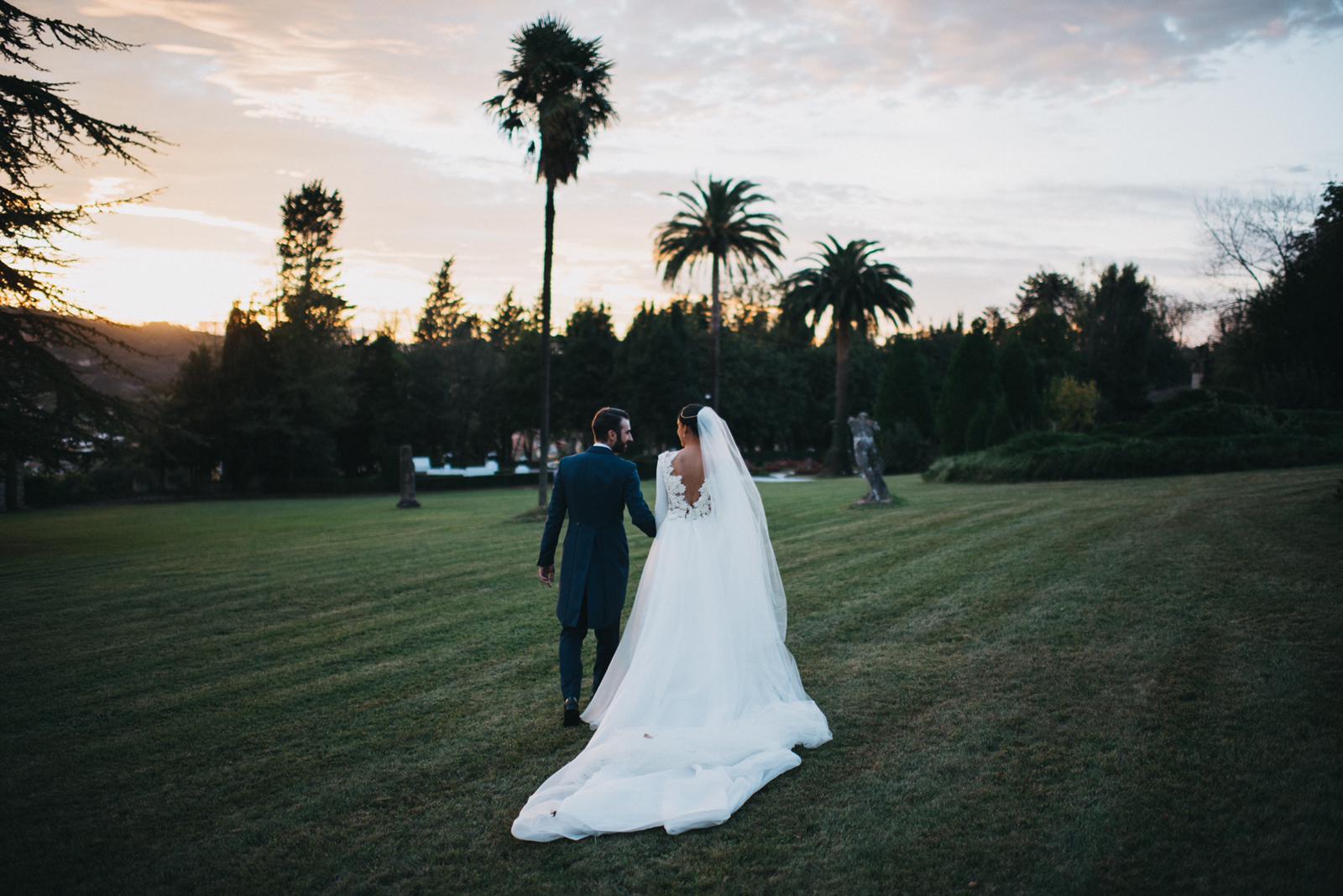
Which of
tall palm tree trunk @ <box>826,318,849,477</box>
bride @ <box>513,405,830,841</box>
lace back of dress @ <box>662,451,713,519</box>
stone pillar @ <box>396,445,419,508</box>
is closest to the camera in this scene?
bride @ <box>513,405,830,841</box>

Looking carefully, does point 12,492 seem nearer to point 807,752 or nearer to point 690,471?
point 690,471

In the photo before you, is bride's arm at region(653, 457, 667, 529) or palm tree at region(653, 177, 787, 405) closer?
bride's arm at region(653, 457, 667, 529)

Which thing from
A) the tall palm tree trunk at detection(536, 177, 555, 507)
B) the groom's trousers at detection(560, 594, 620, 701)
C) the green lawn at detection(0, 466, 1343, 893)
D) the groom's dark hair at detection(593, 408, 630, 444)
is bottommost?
the green lawn at detection(0, 466, 1343, 893)

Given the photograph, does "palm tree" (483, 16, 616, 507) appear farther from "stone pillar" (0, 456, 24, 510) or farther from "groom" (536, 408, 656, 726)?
"stone pillar" (0, 456, 24, 510)

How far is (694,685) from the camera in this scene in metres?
5.50

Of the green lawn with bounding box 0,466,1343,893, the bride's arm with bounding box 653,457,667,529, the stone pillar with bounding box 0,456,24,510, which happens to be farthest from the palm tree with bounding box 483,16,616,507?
the stone pillar with bounding box 0,456,24,510

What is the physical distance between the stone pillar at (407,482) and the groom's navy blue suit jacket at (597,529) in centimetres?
2547

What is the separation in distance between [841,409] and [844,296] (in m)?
6.10

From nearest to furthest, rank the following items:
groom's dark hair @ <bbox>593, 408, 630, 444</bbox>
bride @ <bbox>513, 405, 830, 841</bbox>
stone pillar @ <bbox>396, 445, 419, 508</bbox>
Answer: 1. bride @ <bbox>513, 405, 830, 841</bbox>
2. groom's dark hair @ <bbox>593, 408, 630, 444</bbox>
3. stone pillar @ <bbox>396, 445, 419, 508</bbox>

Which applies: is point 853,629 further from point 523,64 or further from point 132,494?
point 132,494

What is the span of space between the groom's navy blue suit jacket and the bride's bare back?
32cm

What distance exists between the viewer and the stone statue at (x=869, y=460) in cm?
2003

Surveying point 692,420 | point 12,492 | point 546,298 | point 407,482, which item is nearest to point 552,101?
point 546,298

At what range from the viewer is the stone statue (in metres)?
20.0
